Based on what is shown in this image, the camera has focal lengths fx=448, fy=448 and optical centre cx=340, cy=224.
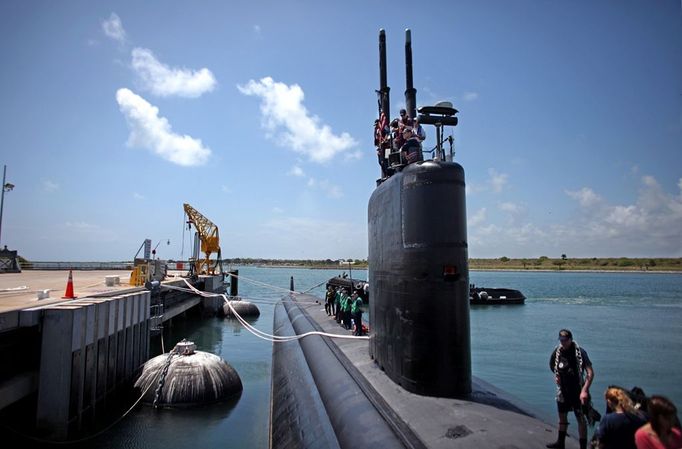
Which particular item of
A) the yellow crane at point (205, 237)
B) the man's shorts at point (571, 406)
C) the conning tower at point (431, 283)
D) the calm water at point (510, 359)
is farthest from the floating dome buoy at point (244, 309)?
the man's shorts at point (571, 406)

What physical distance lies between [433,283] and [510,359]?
15.2 m

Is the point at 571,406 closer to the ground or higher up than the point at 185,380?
higher up

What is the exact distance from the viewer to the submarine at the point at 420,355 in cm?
523

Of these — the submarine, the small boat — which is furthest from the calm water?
the small boat

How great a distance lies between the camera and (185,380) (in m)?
11.6

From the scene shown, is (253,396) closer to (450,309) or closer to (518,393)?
(518,393)

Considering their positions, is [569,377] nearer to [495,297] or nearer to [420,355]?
[420,355]

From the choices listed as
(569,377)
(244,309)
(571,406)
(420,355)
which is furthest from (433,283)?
(244,309)

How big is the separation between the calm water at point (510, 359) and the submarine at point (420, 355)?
144cm

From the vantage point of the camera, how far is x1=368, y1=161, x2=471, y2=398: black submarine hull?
5957mm

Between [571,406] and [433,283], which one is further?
[433,283]

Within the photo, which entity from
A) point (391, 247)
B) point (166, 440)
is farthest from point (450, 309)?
point (166, 440)

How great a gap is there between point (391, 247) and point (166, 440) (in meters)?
6.92

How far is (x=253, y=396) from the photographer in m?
13.2
